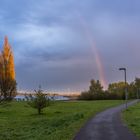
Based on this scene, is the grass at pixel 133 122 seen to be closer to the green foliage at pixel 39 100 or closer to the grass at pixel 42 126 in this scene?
the grass at pixel 42 126

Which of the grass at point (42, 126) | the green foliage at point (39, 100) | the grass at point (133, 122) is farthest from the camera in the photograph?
the green foliage at point (39, 100)

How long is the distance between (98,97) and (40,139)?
113 m

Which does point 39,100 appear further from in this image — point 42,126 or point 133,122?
point 133,122

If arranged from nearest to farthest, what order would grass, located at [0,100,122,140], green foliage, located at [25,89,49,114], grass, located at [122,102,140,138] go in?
grass, located at [0,100,122,140] < grass, located at [122,102,140,138] < green foliage, located at [25,89,49,114]

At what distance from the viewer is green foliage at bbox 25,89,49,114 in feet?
153

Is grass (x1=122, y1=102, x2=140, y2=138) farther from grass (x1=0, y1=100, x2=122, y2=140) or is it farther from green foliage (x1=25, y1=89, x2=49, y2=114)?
green foliage (x1=25, y1=89, x2=49, y2=114)

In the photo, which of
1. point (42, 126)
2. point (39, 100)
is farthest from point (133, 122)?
point (39, 100)

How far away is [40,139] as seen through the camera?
18.5 metres

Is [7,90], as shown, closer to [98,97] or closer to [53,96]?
[53,96]

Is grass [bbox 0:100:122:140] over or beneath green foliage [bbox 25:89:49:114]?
beneath

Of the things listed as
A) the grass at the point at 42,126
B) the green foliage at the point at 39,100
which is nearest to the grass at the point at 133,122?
the grass at the point at 42,126

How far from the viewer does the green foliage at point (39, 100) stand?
153 ft

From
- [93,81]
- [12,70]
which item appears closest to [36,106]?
[12,70]

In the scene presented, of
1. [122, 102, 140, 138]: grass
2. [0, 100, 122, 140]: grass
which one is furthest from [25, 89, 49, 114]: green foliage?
[122, 102, 140, 138]: grass
